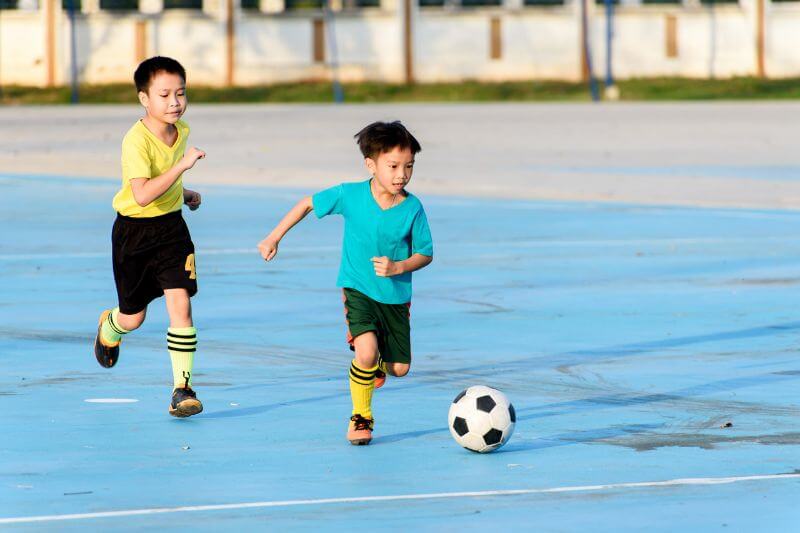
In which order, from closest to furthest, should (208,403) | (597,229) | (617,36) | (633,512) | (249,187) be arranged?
1. (633,512)
2. (208,403)
3. (597,229)
4. (249,187)
5. (617,36)

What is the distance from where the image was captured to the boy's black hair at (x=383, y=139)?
8.23 meters

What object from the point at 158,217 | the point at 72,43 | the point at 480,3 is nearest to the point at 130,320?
the point at 158,217

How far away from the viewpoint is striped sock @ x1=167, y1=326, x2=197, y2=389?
28.9 ft

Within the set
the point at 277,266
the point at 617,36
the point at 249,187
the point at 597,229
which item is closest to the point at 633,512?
the point at 277,266

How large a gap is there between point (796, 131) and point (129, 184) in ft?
82.2

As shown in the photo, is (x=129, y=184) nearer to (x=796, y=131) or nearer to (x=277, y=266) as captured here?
(x=277, y=266)

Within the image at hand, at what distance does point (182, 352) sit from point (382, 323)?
1059 millimetres

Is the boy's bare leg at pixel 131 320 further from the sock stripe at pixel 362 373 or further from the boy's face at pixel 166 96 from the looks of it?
the sock stripe at pixel 362 373

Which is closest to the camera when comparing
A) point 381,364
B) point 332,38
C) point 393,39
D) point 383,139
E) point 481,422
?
point 481,422

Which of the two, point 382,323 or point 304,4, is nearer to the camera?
point 382,323

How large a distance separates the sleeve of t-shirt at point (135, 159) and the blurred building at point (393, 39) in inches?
1820

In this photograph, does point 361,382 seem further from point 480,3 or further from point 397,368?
point 480,3

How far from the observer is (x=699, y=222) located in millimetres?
19344

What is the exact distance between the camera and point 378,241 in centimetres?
840
